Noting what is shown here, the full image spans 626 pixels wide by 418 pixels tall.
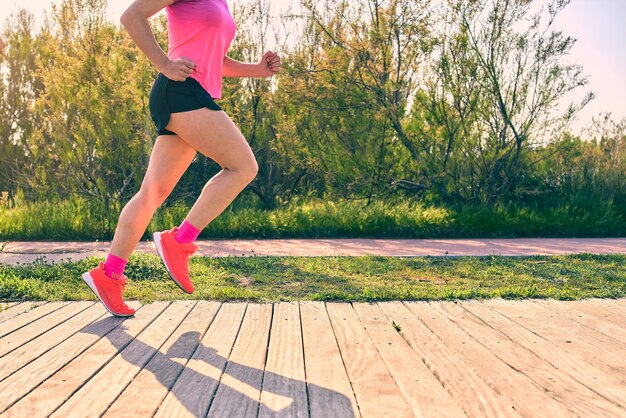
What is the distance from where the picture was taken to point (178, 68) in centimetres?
283

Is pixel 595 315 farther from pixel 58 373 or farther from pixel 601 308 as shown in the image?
pixel 58 373

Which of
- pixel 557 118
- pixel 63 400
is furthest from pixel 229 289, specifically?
pixel 557 118

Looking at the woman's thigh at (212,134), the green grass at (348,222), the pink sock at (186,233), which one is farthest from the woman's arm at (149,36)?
the green grass at (348,222)

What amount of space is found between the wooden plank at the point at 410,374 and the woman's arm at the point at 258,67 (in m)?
1.41

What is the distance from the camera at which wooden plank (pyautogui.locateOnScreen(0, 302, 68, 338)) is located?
2.87m

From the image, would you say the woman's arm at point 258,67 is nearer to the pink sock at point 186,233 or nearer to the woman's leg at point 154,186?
the woman's leg at point 154,186

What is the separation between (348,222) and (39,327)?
512 cm

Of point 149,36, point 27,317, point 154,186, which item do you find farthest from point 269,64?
point 27,317

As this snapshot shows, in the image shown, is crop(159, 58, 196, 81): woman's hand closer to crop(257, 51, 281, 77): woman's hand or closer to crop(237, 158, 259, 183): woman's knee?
crop(237, 158, 259, 183): woman's knee

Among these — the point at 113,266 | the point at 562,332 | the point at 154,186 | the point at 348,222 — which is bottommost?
the point at 562,332

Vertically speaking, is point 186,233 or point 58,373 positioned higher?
point 186,233

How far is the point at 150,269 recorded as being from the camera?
15.1 ft

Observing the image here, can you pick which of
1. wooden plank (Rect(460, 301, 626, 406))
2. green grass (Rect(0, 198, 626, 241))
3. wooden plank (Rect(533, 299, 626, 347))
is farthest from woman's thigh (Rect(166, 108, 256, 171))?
green grass (Rect(0, 198, 626, 241))

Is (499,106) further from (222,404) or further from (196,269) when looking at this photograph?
(222,404)
